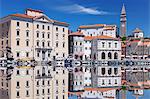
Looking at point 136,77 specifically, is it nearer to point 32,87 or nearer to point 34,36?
point 32,87

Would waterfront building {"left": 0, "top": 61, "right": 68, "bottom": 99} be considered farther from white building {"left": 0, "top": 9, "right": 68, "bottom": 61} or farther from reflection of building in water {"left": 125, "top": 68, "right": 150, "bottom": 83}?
white building {"left": 0, "top": 9, "right": 68, "bottom": 61}

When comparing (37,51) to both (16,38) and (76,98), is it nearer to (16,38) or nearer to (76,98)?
(16,38)

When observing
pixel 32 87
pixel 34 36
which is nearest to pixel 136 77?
pixel 32 87

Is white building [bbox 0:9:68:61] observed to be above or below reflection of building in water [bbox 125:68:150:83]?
above

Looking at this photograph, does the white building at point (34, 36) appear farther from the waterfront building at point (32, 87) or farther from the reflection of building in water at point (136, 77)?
the waterfront building at point (32, 87)

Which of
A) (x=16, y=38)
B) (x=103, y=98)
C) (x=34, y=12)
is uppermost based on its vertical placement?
(x=34, y=12)

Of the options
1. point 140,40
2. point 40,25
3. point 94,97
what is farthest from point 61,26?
point 94,97

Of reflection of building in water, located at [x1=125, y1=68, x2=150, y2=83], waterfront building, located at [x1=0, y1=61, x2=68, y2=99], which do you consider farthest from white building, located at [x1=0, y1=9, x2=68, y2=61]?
waterfront building, located at [x1=0, y1=61, x2=68, y2=99]

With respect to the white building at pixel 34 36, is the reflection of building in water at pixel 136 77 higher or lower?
lower

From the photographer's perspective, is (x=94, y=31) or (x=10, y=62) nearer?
(x=10, y=62)

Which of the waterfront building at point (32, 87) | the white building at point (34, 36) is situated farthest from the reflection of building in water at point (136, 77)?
the white building at point (34, 36)

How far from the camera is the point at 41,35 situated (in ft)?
69.2

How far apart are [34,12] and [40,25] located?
1.56 m

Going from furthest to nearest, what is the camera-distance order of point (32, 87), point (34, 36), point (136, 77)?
point (34, 36), point (136, 77), point (32, 87)
